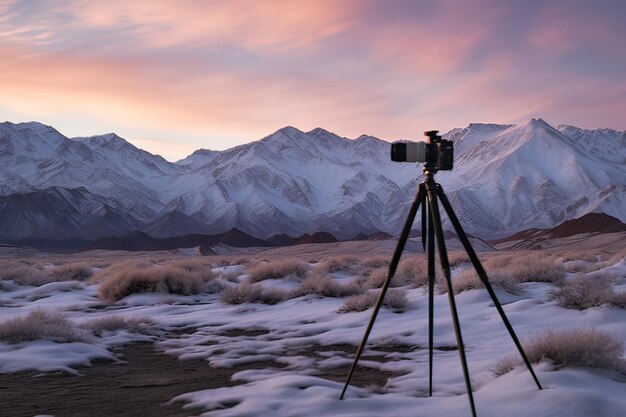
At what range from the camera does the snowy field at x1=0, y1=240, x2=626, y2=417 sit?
5.11 metres

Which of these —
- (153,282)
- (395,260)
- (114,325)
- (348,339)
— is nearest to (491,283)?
(348,339)

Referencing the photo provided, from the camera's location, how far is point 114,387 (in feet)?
20.5

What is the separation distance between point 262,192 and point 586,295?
16475 centimetres

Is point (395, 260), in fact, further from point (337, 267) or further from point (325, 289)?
point (337, 267)

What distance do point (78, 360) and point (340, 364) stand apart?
322cm

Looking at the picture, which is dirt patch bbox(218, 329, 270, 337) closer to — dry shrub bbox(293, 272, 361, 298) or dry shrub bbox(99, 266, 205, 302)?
dry shrub bbox(293, 272, 361, 298)

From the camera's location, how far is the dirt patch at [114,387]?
5.37 meters

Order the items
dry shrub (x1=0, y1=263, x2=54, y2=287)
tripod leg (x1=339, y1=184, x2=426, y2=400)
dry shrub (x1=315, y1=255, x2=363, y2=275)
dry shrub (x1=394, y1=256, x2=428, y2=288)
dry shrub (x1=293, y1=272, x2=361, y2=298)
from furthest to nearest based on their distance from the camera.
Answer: dry shrub (x1=315, y1=255, x2=363, y2=275), dry shrub (x1=0, y1=263, x2=54, y2=287), dry shrub (x1=394, y1=256, x2=428, y2=288), dry shrub (x1=293, y1=272, x2=361, y2=298), tripod leg (x1=339, y1=184, x2=426, y2=400)

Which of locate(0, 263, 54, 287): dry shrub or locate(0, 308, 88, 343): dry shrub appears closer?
locate(0, 308, 88, 343): dry shrub

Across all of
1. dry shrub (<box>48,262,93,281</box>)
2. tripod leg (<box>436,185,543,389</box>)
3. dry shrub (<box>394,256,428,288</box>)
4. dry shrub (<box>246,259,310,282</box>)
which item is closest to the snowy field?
dry shrub (<box>394,256,428,288</box>)

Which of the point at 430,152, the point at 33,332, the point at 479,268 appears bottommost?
the point at 33,332

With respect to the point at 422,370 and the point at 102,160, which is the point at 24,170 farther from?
the point at 422,370

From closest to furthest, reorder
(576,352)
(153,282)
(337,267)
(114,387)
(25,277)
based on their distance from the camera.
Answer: (576,352) → (114,387) → (153,282) → (25,277) → (337,267)

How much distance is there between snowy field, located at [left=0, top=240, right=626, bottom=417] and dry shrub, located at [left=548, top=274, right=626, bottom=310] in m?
0.02
